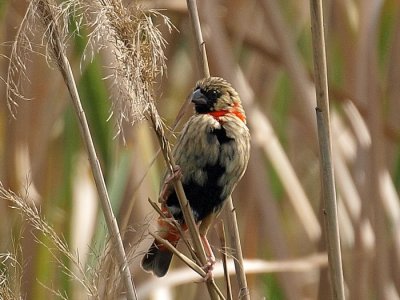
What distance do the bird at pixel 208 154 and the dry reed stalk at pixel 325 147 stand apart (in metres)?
0.59

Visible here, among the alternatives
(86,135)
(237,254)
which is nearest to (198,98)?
(237,254)

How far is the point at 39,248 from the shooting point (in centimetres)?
228

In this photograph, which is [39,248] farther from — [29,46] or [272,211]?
[29,46]

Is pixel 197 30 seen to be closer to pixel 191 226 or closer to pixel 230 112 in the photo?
pixel 191 226

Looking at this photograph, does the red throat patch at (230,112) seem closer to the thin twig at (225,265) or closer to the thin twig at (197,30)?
the thin twig at (197,30)

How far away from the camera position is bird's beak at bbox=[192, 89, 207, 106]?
203 centimetres

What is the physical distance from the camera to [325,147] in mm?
1437

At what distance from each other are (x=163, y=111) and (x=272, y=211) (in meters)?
0.45

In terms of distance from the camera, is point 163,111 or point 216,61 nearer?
point 216,61

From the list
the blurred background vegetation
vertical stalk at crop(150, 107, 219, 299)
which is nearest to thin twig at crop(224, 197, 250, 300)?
vertical stalk at crop(150, 107, 219, 299)

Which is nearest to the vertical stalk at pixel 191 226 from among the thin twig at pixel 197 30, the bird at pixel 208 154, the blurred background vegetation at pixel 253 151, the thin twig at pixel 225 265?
the thin twig at pixel 225 265

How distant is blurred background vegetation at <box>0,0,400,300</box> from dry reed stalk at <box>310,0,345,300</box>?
0.78 metres

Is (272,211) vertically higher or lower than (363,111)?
lower

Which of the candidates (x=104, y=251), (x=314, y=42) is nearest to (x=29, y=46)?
(x=104, y=251)
